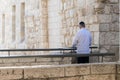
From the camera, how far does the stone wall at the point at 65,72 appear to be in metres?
5.65

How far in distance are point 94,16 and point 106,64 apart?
436cm

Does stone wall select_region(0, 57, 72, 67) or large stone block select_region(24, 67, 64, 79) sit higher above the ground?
large stone block select_region(24, 67, 64, 79)

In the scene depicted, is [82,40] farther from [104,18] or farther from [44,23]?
[44,23]

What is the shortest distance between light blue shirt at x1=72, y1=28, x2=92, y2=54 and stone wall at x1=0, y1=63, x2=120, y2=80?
6.98 feet

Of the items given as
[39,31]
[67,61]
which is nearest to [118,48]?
[67,61]

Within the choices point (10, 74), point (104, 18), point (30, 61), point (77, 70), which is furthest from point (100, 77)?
point (104, 18)

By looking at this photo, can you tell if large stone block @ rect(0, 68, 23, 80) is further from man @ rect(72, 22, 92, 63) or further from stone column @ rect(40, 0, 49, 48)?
stone column @ rect(40, 0, 49, 48)

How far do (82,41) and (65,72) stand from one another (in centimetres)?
257

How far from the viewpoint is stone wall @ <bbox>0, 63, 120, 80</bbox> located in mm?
5652

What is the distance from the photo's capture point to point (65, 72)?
6086 millimetres

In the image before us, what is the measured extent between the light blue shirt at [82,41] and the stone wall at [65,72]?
2.13m

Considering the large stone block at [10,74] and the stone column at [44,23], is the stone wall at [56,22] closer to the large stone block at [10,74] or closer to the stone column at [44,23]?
the stone column at [44,23]

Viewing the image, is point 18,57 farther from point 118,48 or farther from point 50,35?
point 50,35

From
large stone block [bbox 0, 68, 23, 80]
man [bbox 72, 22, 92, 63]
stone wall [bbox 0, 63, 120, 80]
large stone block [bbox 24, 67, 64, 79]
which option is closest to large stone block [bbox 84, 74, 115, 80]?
stone wall [bbox 0, 63, 120, 80]
